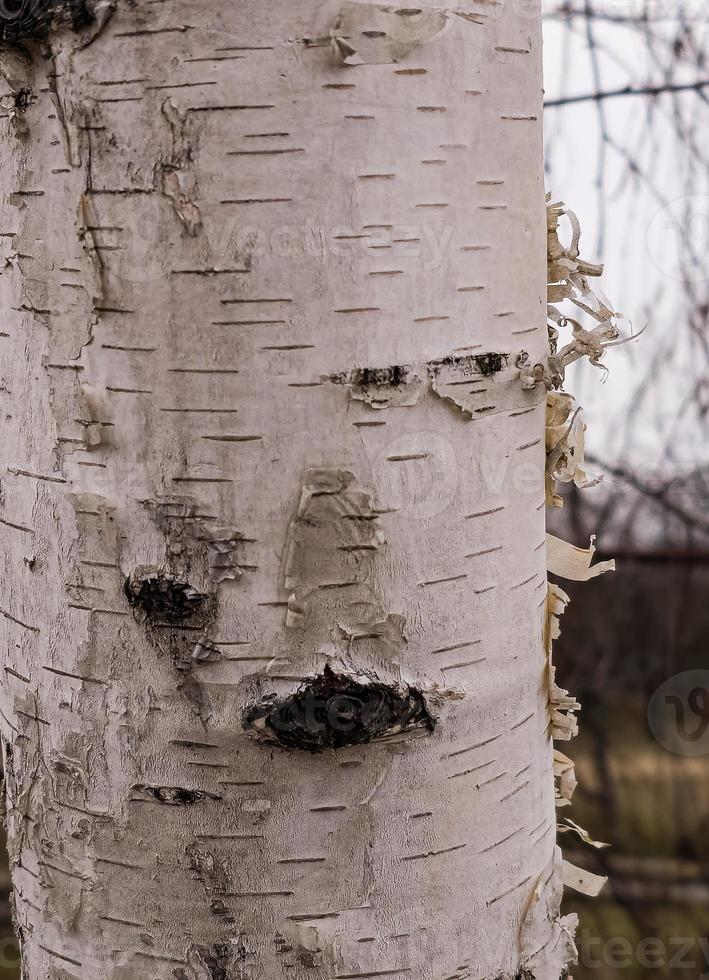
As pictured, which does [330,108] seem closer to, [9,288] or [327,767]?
[9,288]

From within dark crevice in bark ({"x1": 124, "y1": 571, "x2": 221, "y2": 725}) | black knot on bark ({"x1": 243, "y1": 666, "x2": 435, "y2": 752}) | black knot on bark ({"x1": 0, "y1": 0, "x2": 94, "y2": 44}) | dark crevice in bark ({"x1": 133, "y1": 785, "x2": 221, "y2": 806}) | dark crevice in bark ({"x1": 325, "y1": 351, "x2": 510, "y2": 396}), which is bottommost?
dark crevice in bark ({"x1": 133, "y1": 785, "x2": 221, "y2": 806})

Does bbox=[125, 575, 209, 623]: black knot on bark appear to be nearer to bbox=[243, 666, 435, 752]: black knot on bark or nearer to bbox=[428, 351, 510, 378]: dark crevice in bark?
bbox=[243, 666, 435, 752]: black knot on bark

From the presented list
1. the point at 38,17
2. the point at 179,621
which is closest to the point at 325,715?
the point at 179,621

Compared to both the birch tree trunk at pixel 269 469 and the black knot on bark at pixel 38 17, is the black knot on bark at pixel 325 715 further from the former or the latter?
the black knot on bark at pixel 38 17

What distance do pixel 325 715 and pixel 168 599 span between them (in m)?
0.11

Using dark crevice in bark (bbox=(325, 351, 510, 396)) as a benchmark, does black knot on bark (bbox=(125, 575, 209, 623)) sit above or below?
below

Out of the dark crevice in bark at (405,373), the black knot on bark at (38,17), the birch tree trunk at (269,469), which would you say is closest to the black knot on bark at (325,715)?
the birch tree trunk at (269,469)

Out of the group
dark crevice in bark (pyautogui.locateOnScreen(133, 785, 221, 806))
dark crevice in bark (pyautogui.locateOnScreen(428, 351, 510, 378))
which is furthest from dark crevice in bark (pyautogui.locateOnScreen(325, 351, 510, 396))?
dark crevice in bark (pyautogui.locateOnScreen(133, 785, 221, 806))

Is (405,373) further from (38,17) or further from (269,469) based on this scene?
(38,17)

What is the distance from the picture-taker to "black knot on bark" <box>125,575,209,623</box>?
1.77ft

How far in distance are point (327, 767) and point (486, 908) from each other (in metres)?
0.16

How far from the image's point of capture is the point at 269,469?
1.73 ft

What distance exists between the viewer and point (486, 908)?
1.99 feet

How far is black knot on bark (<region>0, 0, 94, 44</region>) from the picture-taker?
515mm
